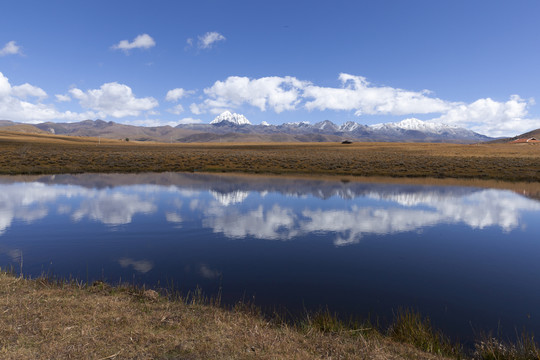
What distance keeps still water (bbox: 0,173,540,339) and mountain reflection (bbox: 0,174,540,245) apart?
14 cm

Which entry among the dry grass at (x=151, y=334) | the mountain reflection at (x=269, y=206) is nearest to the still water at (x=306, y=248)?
the mountain reflection at (x=269, y=206)

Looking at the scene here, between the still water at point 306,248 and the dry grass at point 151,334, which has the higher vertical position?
the dry grass at point 151,334

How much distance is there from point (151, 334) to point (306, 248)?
30.9ft

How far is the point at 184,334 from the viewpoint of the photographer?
7.23m

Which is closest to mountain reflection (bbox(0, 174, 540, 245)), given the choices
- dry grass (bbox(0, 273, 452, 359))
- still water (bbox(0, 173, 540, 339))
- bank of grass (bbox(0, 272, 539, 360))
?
still water (bbox(0, 173, 540, 339))

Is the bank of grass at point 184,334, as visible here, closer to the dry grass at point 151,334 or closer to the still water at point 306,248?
the dry grass at point 151,334

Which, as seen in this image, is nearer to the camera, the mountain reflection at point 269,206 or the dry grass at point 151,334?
the dry grass at point 151,334

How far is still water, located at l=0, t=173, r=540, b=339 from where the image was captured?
A: 10414mm

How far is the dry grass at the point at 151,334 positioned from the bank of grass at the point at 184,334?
2 cm

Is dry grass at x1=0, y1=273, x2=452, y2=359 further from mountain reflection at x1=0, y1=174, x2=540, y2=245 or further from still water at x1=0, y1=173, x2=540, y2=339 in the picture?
mountain reflection at x1=0, y1=174, x2=540, y2=245

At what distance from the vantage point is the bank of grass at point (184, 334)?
658cm

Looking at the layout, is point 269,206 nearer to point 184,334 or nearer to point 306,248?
point 306,248

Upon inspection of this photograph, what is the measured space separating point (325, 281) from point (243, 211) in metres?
12.1

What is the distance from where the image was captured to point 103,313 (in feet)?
26.2
